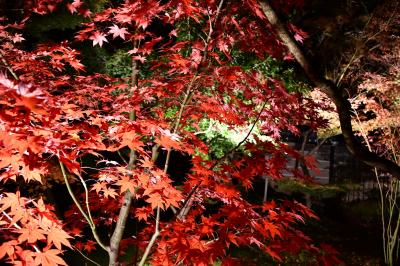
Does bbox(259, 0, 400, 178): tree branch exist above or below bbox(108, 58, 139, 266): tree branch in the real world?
above

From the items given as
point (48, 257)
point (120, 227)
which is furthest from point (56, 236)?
point (120, 227)

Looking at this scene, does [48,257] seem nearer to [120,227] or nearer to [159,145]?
[120,227]

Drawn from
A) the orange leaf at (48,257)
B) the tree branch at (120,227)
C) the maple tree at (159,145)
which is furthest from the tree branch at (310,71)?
the orange leaf at (48,257)

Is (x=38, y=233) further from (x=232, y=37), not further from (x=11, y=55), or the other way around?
(x=232, y=37)

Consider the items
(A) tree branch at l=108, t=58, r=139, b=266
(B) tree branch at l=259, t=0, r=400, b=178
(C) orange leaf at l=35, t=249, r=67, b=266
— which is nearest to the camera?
(C) orange leaf at l=35, t=249, r=67, b=266

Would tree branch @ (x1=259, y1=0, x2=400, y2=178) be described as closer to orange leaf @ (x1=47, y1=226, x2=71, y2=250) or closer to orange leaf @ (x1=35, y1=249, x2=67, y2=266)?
orange leaf @ (x1=47, y1=226, x2=71, y2=250)

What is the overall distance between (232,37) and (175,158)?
11.8 m

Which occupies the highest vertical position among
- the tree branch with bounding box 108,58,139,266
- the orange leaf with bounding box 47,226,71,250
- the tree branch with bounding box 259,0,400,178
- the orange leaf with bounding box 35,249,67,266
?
the tree branch with bounding box 259,0,400,178

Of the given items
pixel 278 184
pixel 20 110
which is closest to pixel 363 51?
pixel 278 184

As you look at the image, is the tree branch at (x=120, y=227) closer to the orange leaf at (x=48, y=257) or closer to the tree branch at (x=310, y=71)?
the orange leaf at (x=48, y=257)

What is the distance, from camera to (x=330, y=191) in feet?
44.7

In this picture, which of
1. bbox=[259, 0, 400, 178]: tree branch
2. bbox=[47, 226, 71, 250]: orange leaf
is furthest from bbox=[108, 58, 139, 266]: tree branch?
bbox=[259, 0, 400, 178]: tree branch

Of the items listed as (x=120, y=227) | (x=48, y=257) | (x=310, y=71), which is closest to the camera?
(x=48, y=257)

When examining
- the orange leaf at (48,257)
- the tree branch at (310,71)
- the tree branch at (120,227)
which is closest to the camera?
the orange leaf at (48,257)
